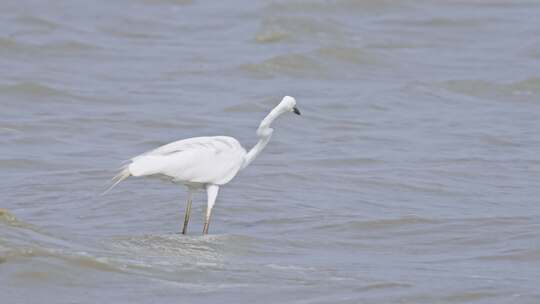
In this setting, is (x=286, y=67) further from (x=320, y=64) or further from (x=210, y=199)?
(x=210, y=199)

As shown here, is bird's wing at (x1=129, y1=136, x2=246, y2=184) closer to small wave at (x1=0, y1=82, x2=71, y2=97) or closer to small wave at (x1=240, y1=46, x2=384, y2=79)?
small wave at (x1=0, y1=82, x2=71, y2=97)

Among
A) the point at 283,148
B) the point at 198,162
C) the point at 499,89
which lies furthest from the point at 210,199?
the point at 499,89

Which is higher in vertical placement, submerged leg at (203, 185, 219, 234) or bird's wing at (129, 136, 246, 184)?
bird's wing at (129, 136, 246, 184)

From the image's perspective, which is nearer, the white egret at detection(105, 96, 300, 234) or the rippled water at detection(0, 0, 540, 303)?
the rippled water at detection(0, 0, 540, 303)

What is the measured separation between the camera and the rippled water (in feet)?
25.5

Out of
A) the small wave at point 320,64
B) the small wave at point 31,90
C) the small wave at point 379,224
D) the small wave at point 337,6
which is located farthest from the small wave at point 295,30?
the small wave at point 379,224

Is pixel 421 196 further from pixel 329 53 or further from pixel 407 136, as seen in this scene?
pixel 329 53

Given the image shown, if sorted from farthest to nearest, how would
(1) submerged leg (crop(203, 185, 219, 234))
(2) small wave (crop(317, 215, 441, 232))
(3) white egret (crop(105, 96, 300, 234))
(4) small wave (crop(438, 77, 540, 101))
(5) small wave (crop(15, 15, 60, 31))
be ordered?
(5) small wave (crop(15, 15, 60, 31)) < (4) small wave (crop(438, 77, 540, 101)) < (2) small wave (crop(317, 215, 441, 232)) < (1) submerged leg (crop(203, 185, 219, 234)) < (3) white egret (crop(105, 96, 300, 234))

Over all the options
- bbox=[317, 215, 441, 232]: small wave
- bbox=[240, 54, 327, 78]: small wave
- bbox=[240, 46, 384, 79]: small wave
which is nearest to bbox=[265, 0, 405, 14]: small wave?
bbox=[240, 46, 384, 79]: small wave

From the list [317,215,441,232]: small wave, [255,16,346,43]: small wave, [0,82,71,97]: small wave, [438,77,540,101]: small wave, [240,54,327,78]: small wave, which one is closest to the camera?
[317,215,441,232]: small wave

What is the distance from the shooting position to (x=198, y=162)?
30.2ft

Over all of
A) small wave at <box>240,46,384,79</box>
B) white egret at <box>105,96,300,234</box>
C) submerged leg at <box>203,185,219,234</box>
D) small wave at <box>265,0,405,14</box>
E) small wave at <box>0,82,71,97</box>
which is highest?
white egret at <box>105,96,300,234</box>

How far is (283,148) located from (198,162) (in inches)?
163

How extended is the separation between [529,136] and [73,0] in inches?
485
